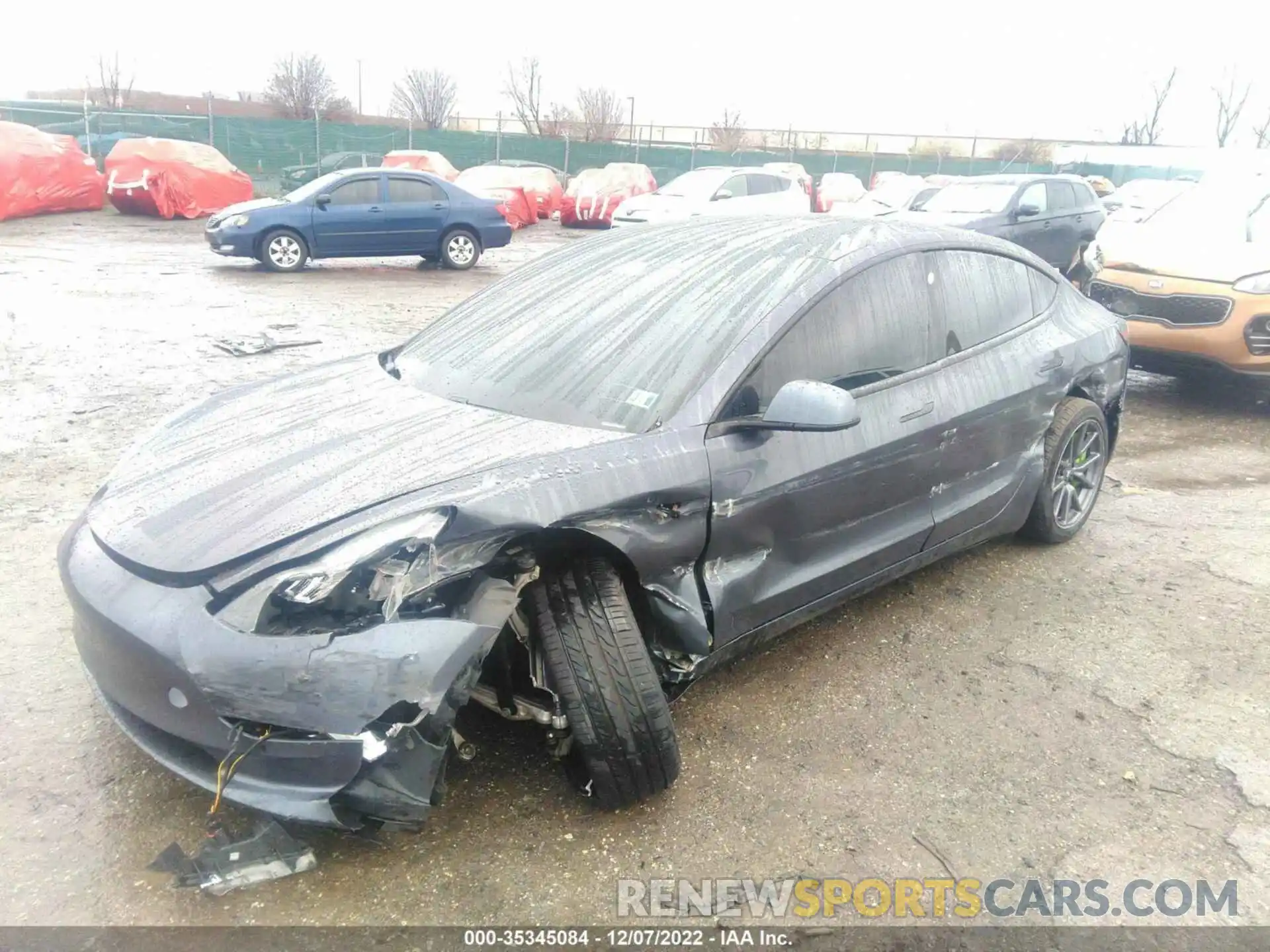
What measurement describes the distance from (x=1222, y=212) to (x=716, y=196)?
29.4 ft

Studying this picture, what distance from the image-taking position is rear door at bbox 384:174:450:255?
1330 centimetres

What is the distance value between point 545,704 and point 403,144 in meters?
27.3

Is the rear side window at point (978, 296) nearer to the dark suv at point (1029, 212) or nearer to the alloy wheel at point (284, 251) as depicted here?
the dark suv at point (1029, 212)

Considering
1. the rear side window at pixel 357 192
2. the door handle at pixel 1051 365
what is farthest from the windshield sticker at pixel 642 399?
the rear side window at pixel 357 192

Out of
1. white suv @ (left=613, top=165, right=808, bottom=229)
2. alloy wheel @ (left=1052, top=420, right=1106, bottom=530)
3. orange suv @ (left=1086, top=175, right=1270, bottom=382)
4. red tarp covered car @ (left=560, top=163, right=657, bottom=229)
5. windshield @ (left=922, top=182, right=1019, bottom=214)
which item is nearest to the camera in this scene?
alloy wheel @ (left=1052, top=420, right=1106, bottom=530)

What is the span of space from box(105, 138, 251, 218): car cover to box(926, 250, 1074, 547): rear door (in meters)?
18.9

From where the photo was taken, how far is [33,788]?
2506 millimetres

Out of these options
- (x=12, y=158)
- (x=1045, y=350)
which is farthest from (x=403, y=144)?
(x=1045, y=350)

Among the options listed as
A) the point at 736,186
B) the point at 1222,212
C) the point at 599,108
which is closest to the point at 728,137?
the point at 599,108

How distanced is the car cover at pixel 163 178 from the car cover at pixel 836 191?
14138mm

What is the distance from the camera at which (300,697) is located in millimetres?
1992

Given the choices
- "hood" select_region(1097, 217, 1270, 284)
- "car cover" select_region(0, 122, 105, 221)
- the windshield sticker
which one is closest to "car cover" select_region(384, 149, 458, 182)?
"car cover" select_region(0, 122, 105, 221)

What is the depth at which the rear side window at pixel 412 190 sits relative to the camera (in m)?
13.2

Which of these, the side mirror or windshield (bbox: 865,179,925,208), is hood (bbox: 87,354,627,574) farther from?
windshield (bbox: 865,179,925,208)
